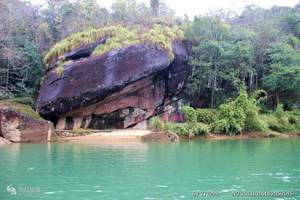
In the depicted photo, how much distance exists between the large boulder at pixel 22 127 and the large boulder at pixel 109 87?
3.19m

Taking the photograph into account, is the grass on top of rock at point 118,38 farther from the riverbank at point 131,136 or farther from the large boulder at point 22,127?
the large boulder at point 22,127

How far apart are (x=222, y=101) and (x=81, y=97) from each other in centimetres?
1075

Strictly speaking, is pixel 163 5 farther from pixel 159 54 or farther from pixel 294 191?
pixel 294 191

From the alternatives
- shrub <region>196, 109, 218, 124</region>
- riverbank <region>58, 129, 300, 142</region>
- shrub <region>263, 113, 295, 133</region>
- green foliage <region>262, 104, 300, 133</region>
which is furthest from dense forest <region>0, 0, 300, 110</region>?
riverbank <region>58, 129, 300, 142</region>

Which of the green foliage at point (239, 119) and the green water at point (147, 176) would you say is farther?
the green foliage at point (239, 119)

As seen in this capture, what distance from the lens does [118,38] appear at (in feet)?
87.5

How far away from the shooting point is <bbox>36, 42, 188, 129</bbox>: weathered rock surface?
25.8 meters

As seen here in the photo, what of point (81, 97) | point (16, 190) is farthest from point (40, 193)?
point (81, 97)

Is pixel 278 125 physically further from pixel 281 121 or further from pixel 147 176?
pixel 147 176

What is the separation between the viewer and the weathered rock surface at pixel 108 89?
84.8 ft

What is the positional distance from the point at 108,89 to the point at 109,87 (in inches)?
7.4

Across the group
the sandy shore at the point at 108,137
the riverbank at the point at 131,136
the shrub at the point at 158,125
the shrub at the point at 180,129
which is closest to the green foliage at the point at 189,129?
the shrub at the point at 180,129

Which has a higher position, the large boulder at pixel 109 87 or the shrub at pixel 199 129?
the large boulder at pixel 109 87

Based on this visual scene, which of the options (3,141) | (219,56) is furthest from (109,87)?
(219,56)
